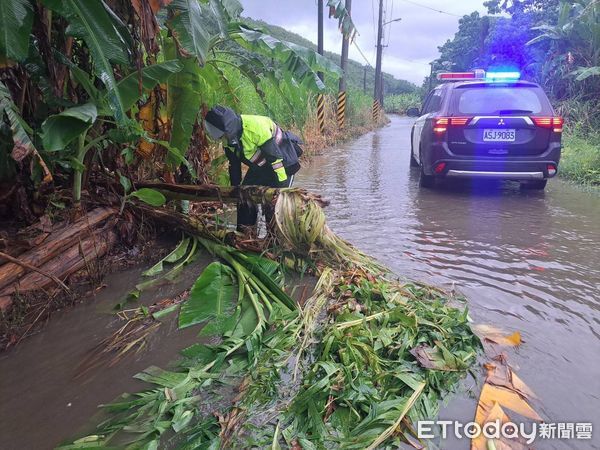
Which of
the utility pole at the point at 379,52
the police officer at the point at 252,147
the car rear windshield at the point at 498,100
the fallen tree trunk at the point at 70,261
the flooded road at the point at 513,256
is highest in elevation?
the utility pole at the point at 379,52

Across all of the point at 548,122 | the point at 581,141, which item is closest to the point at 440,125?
the point at 548,122

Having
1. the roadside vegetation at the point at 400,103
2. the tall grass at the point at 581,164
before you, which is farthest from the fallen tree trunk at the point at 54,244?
the roadside vegetation at the point at 400,103

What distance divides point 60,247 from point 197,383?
1864mm

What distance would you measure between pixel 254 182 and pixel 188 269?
1383 millimetres

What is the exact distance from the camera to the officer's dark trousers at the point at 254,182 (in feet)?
14.7

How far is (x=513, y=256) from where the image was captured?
14.4 ft

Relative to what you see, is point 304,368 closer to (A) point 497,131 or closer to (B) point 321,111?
(A) point 497,131

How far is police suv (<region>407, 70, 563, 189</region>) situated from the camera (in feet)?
19.9

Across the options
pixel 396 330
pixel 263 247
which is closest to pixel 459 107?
pixel 263 247


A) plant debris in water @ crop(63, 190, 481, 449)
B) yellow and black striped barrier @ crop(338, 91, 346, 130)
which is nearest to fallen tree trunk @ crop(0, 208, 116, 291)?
plant debris in water @ crop(63, 190, 481, 449)

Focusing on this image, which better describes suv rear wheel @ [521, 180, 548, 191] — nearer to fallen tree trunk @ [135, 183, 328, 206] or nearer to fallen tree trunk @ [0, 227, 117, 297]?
fallen tree trunk @ [135, 183, 328, 206]

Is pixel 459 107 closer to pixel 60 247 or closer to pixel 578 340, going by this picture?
pixel 578 340

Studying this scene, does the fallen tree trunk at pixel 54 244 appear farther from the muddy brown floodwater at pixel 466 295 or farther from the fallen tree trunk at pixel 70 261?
the muddy brown floodwater at pixel 466 295

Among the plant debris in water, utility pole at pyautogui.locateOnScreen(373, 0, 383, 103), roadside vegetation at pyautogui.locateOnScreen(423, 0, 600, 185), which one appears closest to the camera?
the plant debris in water
